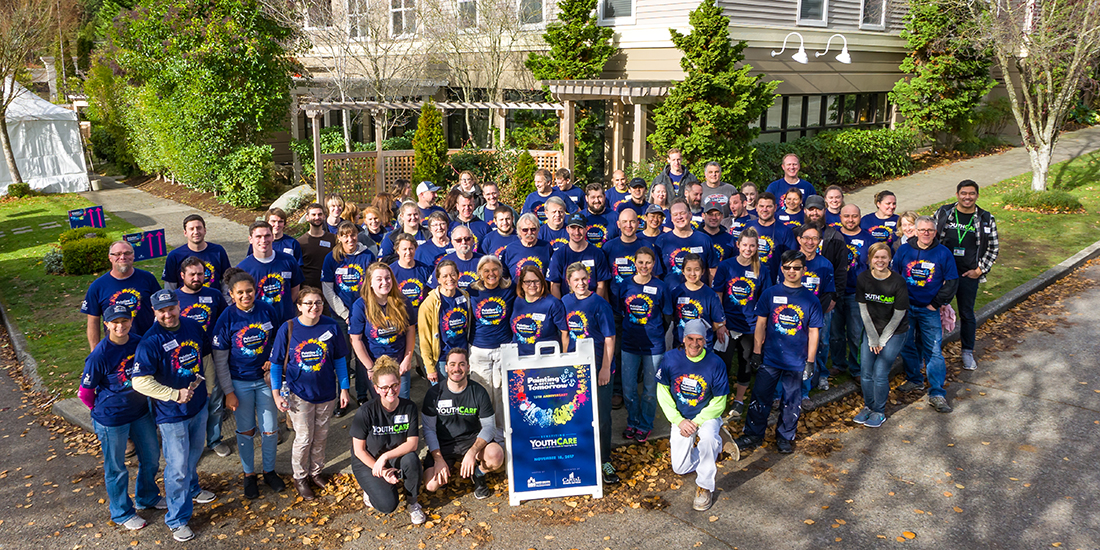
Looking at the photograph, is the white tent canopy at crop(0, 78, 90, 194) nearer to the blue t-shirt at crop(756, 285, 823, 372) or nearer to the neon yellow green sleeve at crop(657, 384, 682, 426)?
the neon yellow green sleeve at crop(657, 384, 682, 426)

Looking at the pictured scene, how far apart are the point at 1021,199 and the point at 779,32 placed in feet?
20.5

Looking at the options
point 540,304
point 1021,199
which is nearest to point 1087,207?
point 1021,199

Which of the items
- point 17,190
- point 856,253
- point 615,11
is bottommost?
point 17,190

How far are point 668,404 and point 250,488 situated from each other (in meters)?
3.42

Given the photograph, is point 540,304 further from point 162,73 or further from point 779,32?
point 162,73

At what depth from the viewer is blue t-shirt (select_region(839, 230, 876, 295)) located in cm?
802

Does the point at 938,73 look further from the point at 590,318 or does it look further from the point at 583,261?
the point at 590,318

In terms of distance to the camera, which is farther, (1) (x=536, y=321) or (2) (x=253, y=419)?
(1) (x=536, y=321)

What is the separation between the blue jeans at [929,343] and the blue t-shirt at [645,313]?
9.03 feet

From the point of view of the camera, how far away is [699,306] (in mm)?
6828

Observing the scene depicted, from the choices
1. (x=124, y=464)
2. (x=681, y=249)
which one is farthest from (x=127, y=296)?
(x=681, y=249)

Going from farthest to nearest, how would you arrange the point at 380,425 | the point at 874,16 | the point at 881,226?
the point at 874,16, the point at 881,226, the point at 380,425

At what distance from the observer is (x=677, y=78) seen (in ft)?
53.9

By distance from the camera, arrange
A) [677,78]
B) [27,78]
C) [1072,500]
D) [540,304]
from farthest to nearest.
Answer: [27,78] → [677,78] → [540,304] → [1072,500]
